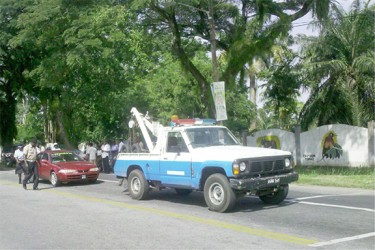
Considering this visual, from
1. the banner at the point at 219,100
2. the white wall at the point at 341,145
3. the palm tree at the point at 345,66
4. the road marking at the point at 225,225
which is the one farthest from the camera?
the palm tree at the point at 345,66

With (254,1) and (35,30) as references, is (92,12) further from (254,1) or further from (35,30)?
(254,1)

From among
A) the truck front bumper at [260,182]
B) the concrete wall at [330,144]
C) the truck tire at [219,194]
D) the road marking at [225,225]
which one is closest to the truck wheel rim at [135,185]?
the road marking at [225,225]

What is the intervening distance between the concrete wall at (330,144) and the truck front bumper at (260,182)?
36.6ft

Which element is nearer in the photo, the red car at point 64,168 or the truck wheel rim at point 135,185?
the truck wheel rim at point 135,185

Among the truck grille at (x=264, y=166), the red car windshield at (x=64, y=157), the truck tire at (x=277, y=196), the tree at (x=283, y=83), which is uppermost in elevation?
the tree at (x=283, y=83)

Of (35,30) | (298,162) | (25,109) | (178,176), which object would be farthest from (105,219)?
(25,109)

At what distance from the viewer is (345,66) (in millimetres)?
23531

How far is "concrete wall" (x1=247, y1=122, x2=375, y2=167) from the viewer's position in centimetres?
2092

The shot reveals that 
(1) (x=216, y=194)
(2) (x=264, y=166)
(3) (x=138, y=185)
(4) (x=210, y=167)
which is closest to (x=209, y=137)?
(4) (x=210, y=167)

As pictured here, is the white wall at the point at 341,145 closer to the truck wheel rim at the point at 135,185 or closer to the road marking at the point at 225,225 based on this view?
the truck wheel rim at the point at 135,185

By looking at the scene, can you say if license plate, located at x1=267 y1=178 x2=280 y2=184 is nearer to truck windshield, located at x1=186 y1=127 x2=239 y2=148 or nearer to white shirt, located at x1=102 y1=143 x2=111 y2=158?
truck windshield, located at x1=186 y1=127 x2=239 y2=148

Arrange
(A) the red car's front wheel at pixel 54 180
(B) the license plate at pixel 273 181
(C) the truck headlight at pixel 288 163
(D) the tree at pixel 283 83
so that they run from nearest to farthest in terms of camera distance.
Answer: (B) the license plate at pixel 273 181 → (C) the truck headlight at pixel 288 163 → (A) the red car's front wheel at pixel 54 180 → (D) the tree at pixel 283 83

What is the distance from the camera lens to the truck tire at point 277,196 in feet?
37.4

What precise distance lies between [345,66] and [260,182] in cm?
1511
